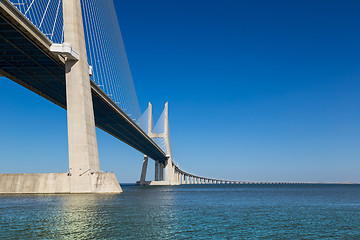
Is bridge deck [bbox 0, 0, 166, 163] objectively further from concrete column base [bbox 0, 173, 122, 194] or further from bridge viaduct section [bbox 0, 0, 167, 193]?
concrete column base [bbox 0, 173, 122, 194]

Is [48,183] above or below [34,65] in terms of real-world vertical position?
below

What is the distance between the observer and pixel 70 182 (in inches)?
1272

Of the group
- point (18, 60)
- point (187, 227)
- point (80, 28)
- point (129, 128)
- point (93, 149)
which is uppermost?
point (80, 28)

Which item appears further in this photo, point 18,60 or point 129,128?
point 129,128

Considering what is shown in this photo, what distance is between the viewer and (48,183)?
3197 centimetres

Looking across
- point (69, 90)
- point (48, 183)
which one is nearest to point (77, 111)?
point (69, 90)

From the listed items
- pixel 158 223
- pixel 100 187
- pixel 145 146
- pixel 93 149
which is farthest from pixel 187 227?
pixel 145 146

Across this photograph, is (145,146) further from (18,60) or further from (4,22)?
(4,22)

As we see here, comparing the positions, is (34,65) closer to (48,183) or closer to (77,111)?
(77,111)

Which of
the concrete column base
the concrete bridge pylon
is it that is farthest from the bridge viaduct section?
the concrete bridge pylon

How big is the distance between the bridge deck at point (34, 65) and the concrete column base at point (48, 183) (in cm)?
1046

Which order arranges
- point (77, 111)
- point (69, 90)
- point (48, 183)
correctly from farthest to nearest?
point (69, 90) < point (77, 111) < point (48, 183)

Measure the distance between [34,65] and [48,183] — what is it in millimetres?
11548

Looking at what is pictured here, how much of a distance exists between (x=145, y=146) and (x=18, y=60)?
51073 millimetres
